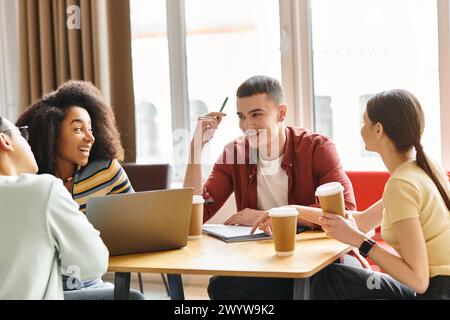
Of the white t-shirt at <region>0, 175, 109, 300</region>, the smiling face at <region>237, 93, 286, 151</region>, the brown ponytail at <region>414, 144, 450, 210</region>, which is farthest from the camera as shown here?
the smiling face at <region>237, 93, 286, 151</region>

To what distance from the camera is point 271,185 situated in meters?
2.54

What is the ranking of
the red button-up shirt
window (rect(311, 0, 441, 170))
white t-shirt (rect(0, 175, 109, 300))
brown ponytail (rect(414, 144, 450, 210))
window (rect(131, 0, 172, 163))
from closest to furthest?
white t-shirt (rect(0, 175, 109, 300))
brown ponytail (rect(414, 144, 450, 210))
the red button-up shirt
window (rect(311, 0, 441, 170))
window (rect(131, 0, 172, 163))

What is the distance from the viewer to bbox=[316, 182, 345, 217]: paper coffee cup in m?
1.86

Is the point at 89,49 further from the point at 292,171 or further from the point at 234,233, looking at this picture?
the point at 234,233

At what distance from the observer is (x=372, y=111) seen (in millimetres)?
1913

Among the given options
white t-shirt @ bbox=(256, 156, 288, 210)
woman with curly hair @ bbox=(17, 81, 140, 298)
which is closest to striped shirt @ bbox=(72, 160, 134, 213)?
woman with curly hair @ bbox=(17, 81, 140, 298)

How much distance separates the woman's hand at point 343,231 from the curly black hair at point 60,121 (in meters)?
0.92

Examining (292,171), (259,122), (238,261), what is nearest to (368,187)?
(292,171)

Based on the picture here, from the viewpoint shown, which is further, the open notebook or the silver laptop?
the open notebook

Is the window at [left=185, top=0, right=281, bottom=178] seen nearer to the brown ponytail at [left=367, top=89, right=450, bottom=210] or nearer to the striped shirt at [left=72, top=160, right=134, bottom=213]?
the striped shirt at [left=72, top=160, right=134, bottom=213]

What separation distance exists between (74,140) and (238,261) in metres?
0.84
